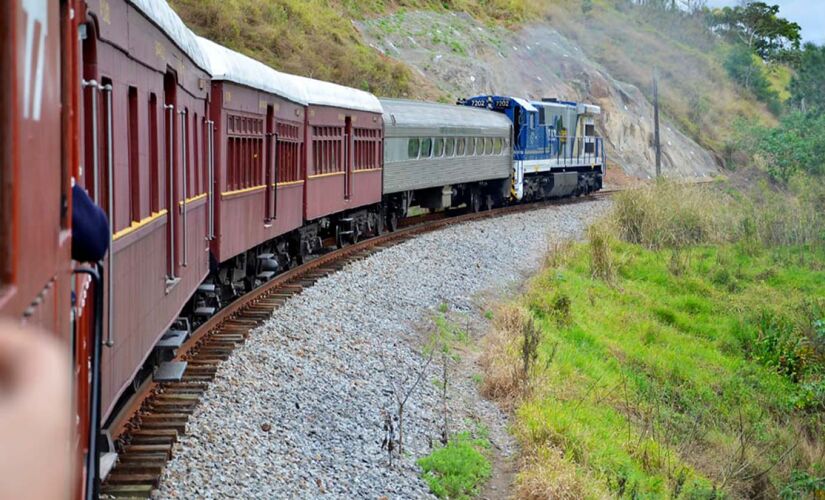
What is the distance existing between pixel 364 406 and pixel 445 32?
155 ft

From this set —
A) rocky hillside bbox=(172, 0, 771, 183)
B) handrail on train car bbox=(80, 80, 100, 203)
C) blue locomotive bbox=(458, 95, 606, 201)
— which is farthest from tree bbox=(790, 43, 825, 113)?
handrail on train car bbox=(80, 80, 100, 203)

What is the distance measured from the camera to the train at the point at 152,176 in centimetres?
242

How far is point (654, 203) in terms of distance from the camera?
27312 mm

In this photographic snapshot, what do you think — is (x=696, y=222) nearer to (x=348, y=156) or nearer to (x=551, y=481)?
(x=348, y=156)

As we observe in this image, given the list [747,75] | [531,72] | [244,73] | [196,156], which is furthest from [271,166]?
[747,75]

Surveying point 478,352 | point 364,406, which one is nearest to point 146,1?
point 364,406

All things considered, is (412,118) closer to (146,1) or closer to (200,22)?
(200,22)

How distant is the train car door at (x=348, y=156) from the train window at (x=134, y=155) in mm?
13458

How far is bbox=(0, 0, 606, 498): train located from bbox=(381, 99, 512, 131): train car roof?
0.82 ft

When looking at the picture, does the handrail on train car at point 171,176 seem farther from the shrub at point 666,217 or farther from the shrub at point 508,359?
the shrub at point 666,217

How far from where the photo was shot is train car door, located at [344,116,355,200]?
1955 centimetres

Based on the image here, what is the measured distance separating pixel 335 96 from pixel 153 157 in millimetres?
12237

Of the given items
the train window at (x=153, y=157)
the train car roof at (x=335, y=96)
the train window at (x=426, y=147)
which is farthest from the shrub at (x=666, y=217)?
the train window at (x=153, y=157)

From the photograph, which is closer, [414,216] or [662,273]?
[662,273]
